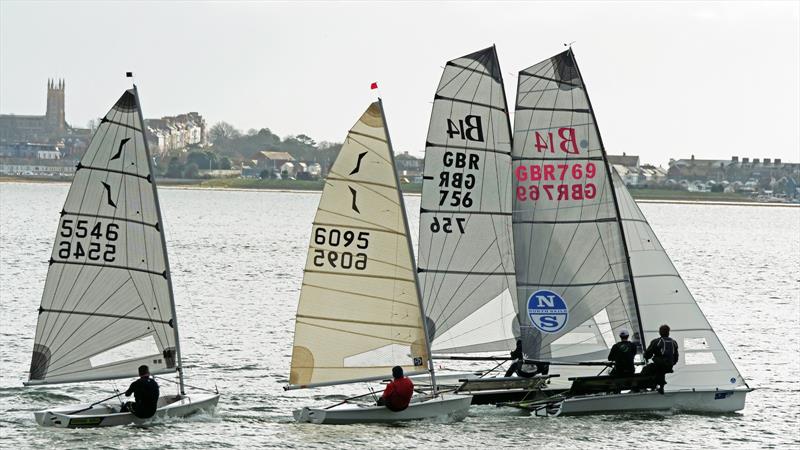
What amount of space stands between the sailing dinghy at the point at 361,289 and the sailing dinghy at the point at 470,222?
1.92 meters

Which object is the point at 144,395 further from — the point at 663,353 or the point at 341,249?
the point at 663,353

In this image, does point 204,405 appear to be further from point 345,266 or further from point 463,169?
point 463,169

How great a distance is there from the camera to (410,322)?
24906 mm

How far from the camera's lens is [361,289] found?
80.5 feet

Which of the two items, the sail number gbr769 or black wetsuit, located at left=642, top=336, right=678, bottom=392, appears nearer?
black wetsuit, located at left=642, top=336, right=678, bottom=392

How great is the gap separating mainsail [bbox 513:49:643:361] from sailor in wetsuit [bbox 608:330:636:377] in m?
0.97

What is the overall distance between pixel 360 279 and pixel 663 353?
19.7 feet

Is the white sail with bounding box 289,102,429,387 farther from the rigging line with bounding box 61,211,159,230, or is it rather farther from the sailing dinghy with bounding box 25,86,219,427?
the rigging line with bounding box 61,211,159,230

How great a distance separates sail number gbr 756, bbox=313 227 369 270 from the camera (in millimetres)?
24234

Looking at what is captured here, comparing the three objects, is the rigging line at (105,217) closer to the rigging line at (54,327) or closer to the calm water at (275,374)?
the rigging line at (54,327)

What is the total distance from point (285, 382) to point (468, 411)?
7.57 meters

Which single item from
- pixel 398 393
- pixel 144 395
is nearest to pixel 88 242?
pixel 144 395

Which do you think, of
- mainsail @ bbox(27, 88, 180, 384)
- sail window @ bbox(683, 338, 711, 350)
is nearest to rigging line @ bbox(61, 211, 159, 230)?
mainsail @ bbox(27, 88, 180, 384)

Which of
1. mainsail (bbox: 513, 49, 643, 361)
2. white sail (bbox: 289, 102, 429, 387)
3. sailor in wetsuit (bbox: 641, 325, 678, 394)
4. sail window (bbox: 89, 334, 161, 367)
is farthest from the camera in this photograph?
mainsail (bbox: 513, 49, 643, 361)
